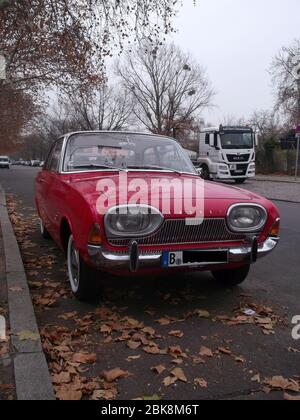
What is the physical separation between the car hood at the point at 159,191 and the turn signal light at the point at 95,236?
8.4 inches

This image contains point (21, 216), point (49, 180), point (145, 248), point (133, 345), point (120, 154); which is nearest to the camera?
point (133, 345)

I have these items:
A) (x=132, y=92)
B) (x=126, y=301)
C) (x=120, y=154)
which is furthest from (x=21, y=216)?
(x=132, y=92)

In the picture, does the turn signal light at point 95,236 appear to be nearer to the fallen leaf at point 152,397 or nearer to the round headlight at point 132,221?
the round headlight at point 132,221

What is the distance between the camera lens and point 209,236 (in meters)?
4.22

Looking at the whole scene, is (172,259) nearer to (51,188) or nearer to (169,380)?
(169,380)

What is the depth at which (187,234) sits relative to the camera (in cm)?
414

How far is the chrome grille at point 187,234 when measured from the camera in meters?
4.01

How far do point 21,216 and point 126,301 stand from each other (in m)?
6.64

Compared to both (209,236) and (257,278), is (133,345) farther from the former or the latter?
(257,278)

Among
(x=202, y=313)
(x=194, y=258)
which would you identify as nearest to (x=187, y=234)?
(x=194, y=258)

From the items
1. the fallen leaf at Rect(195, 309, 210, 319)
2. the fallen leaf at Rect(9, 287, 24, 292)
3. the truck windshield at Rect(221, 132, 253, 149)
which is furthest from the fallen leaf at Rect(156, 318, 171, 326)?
the truck windshield at Rect(221, 132, 253, 149)

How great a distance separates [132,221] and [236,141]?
1958cm

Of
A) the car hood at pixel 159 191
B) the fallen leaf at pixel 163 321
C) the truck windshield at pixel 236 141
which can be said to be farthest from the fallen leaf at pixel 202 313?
the truck windshield at pixel 236 141

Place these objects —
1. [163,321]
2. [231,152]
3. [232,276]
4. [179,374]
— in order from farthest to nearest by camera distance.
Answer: [231,152] < [232,276] < [163,321] < [179,374]
